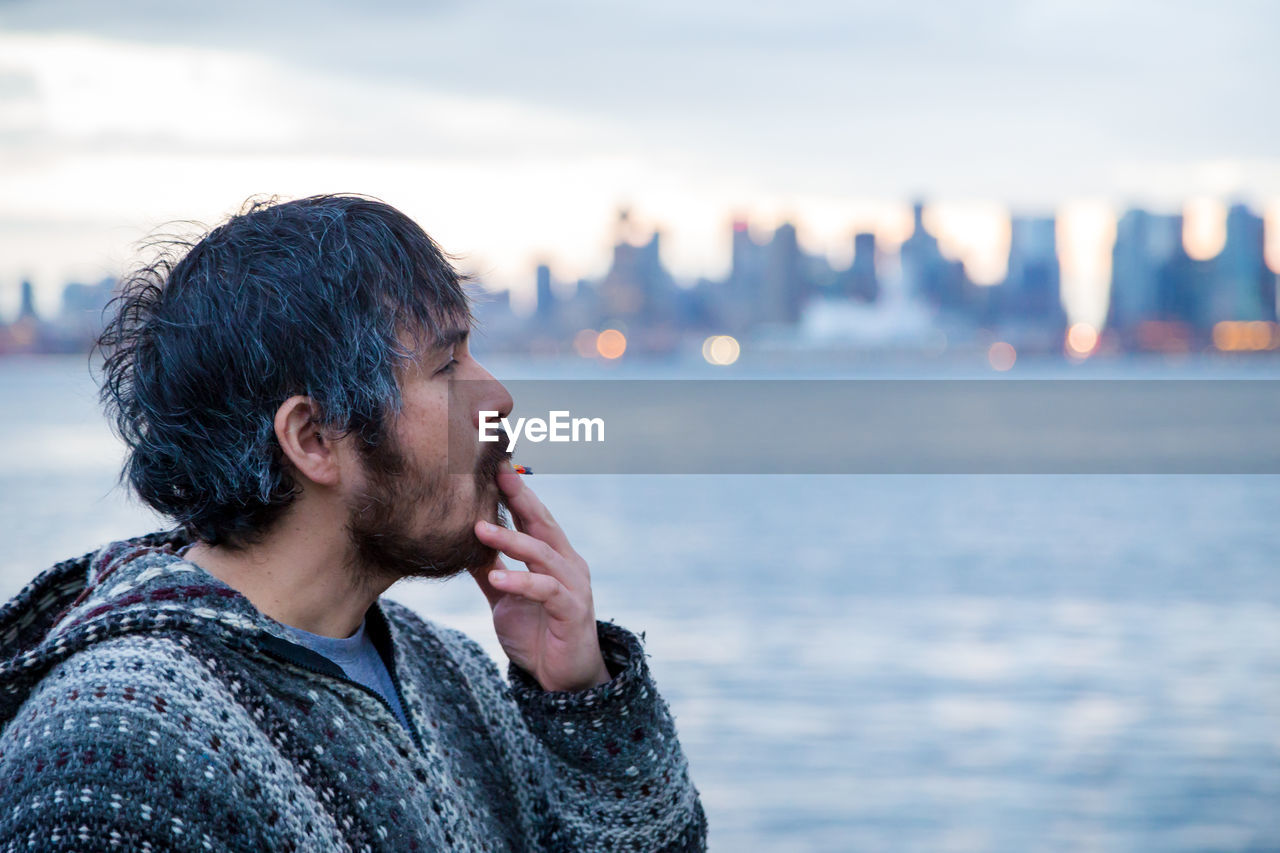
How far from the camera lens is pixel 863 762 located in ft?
30.5

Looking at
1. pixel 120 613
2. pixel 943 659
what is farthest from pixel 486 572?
pixel 943 659

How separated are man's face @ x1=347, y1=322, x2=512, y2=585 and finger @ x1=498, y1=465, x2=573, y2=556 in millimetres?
89

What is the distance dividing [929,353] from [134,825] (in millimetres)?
93232

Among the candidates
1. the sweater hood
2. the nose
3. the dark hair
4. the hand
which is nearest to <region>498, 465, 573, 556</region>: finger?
the hand

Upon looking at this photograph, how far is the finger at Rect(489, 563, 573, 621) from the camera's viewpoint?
5.95ft

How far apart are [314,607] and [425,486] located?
0.22 m

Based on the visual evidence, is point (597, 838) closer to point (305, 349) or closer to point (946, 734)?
point (305, 349)

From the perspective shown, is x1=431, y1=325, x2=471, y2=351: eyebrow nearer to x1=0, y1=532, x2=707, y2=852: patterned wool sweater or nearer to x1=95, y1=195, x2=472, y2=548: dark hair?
x1=95, y1=195, x2=472, y2=548: dark hair

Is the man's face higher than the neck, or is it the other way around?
the man's face

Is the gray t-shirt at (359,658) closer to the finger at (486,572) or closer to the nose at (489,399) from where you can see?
the finger at (486,572)

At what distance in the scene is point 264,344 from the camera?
5.50 feet

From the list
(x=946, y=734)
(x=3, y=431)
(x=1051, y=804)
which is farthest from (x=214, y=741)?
(x=3, y=431)

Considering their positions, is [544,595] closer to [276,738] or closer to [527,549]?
[527,549]

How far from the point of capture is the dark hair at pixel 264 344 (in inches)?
66.7
